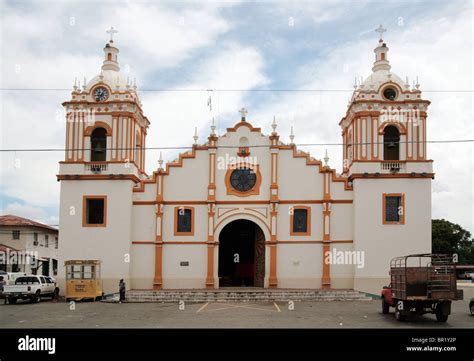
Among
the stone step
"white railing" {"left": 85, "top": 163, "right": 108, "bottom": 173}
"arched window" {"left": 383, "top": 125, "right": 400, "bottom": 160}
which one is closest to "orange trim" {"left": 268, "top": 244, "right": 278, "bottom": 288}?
the stone step

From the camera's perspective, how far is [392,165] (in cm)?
3122

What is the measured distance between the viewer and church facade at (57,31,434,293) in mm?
30922

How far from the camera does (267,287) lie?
31062 millimetres

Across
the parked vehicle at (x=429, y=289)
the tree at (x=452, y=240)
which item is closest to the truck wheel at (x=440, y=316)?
the parked vehicle at (x=429, y=289)

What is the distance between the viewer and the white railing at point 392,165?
31141mm

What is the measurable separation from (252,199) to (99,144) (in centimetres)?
892

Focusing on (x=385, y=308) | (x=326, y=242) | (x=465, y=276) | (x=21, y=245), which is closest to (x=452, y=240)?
(x=465, y=276)

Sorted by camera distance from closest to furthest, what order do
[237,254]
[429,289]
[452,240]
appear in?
1. [429,289]
2. [237,254]
3. [452,240]

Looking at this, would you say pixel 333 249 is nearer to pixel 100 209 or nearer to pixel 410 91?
pixel 410 91

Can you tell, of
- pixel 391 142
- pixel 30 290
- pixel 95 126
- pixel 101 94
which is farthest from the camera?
pixel 101 94

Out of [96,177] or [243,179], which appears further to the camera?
[243,179]

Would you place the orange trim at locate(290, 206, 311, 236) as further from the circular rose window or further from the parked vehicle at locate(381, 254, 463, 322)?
the parked vehicle at locate(381, 254, 463, 322)

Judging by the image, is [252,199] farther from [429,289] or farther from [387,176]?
[429,289]

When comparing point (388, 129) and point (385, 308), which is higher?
point (388, 129)
